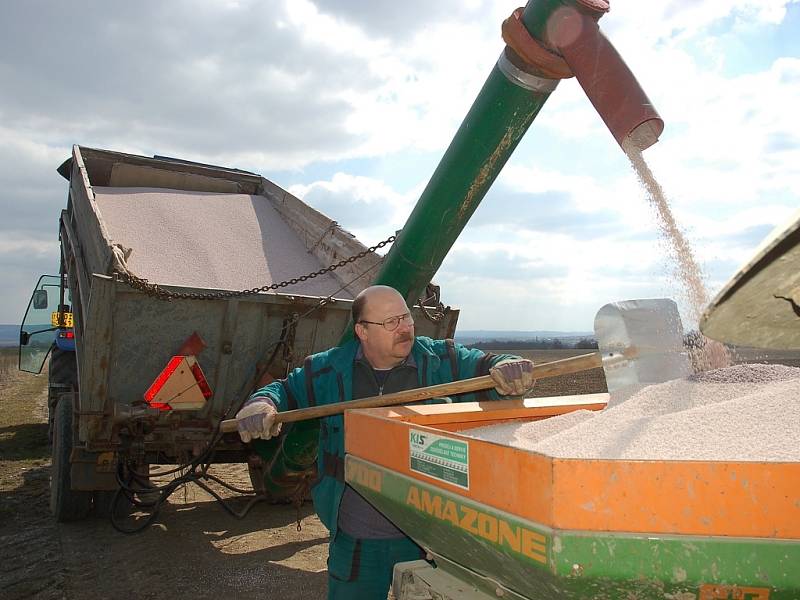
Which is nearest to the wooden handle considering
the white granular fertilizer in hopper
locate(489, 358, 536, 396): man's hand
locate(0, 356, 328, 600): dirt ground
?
locate(489, 358, 536, 396): man's hand

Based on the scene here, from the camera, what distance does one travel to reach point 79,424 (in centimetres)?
472

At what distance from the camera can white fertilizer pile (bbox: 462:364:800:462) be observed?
1622 millimetres

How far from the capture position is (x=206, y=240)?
244 inches

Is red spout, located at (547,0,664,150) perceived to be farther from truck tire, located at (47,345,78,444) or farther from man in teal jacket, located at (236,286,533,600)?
truck tire, located at (47,345,78,444)

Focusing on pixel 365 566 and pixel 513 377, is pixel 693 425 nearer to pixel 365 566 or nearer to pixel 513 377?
pixel 513 377

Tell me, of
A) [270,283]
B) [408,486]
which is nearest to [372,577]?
[408,486]

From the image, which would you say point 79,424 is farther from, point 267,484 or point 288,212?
point 288,212

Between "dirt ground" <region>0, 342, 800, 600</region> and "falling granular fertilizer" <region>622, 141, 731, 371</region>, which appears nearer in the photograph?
"falling granular fertilizer" <region>622, 141, 731, 371</region>

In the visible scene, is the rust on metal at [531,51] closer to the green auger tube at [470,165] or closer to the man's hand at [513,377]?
the green auger tube at [470,165]

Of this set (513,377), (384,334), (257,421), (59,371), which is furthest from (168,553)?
(59,371)

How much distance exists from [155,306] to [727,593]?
3.82m

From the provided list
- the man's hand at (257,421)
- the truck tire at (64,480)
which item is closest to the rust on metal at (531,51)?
the man's hand at (257,421)

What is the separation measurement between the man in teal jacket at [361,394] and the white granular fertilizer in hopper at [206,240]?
251 centimetres

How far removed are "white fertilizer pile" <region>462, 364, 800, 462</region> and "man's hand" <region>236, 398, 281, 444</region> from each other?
2.99ft
